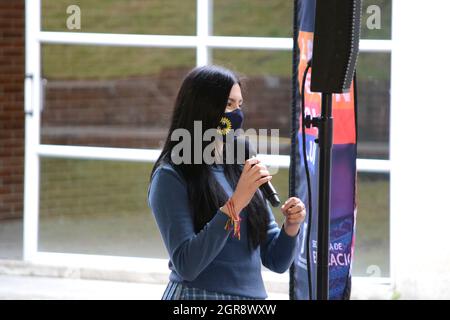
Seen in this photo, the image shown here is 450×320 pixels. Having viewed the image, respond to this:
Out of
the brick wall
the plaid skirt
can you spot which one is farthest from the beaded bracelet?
the brick wall

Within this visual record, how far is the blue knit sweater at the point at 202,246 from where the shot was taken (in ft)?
10.9

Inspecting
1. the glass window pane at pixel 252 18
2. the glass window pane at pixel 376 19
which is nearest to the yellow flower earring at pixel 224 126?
the glass window pane at pixel 376 19

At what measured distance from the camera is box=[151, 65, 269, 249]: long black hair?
3.47 meters

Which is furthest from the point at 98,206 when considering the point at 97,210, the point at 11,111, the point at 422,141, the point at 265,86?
the point at 422,141

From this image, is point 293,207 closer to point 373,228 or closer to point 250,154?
point 250,154

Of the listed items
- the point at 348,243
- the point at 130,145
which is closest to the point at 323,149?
the point at 348,243

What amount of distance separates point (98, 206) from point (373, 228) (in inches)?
84.0

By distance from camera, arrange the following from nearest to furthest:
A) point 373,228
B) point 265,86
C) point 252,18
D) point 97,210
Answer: point 373,228
point 252,18
point 265,86
point 97,210

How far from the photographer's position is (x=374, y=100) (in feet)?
22.1

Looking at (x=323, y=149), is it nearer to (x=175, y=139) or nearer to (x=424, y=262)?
(x=175, y=139)

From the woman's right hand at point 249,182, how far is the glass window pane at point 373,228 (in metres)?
3.62

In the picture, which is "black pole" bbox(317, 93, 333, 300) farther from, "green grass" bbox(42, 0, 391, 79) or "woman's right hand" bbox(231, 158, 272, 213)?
"green grass" bbox(42, 0, 391, 79)

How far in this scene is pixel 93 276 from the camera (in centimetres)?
732

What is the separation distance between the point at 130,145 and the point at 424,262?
2.27 m
